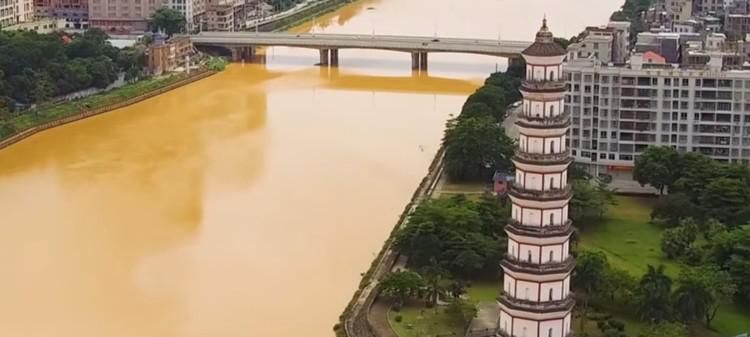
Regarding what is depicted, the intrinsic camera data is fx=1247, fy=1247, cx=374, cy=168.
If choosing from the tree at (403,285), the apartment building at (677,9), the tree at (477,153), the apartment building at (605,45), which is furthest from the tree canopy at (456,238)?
the apartment building at (677,9)

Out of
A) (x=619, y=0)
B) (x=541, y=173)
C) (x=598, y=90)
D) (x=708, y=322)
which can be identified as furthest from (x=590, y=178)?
(x=619, y=0)

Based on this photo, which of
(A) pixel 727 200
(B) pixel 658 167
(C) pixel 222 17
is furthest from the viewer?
(C) pixel 222 17

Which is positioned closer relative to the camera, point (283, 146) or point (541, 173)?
point (541, 173)

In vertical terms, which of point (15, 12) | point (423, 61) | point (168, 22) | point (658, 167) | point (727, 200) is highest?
point (15, 12)

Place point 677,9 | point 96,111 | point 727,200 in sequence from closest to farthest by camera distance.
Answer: point 727,200 → point 96,111 → point 677,9

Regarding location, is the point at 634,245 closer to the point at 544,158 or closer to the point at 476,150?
the point at 476,150

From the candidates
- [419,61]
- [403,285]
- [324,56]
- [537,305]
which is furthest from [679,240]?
[324,56]

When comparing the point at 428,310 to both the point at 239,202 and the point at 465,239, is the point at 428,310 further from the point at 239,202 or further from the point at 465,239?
the point at 239,202
